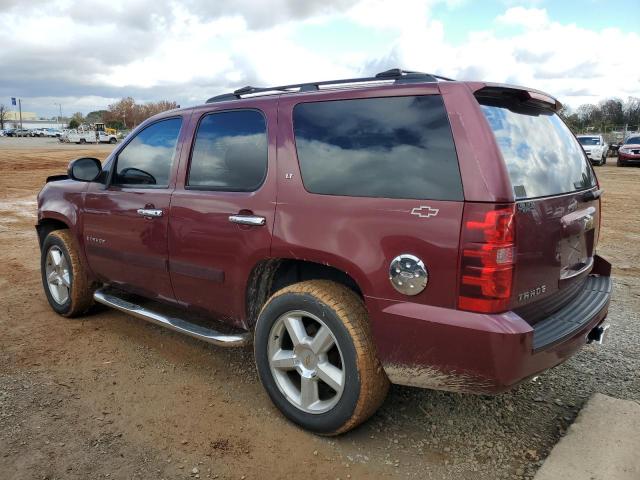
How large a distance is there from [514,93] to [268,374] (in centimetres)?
202

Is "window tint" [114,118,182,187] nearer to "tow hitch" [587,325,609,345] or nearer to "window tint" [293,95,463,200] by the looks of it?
"window tint" [293,95,463,200]

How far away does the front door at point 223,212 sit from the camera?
3090mm

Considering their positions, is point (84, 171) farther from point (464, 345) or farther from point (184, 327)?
point (464, 345)

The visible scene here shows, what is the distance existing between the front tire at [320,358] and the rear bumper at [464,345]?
13 cm

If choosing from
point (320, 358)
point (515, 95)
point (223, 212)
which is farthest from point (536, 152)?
point (223, 212)

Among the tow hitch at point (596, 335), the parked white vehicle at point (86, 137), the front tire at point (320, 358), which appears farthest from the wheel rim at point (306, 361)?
the parked white vehicle at point (86, 137)

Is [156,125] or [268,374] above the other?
[156,125]

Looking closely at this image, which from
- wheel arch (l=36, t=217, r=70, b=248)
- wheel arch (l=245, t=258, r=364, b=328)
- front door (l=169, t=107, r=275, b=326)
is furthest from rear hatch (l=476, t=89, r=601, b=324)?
wheel arch (l=36, t=217, r=70, b=248)

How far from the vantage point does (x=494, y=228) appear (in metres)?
2.26

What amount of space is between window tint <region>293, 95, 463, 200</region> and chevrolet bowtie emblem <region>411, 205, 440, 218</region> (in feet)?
0.19

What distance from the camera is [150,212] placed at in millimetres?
3676

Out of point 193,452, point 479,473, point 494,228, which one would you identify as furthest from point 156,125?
point 479,473

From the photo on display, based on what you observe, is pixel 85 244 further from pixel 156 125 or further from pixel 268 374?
pixel 268 374

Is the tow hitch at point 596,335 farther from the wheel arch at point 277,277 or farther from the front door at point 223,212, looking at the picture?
the front door at point 223,212
